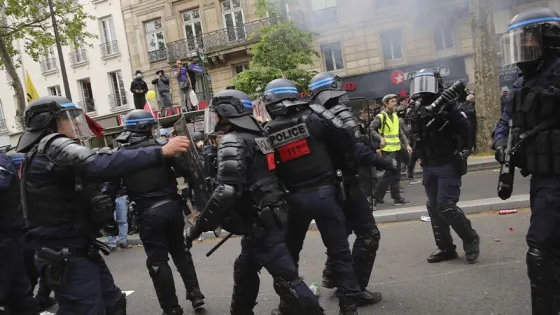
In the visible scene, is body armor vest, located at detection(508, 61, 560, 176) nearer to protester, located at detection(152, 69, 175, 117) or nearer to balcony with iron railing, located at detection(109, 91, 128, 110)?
protester, located at detection(152, 69, 175, 117)

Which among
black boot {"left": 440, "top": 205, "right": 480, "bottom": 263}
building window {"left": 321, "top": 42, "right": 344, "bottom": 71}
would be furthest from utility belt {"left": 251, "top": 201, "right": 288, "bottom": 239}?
building window {"left": 321, "top": 42, "right": 344, "bottom": 71}

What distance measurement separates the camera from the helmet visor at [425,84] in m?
4.18

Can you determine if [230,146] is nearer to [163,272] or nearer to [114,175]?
[114,175]

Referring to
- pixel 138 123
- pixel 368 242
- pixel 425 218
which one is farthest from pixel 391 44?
pixel 368 242

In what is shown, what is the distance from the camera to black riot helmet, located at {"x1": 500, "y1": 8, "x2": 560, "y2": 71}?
2.70 m

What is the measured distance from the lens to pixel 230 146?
2943 mm

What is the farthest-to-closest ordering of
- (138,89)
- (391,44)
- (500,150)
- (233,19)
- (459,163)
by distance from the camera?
(233,19) → (391,44) → (138,89) → (459,163) → (500,150)

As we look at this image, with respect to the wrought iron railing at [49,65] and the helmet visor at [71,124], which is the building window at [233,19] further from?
the helmet visor at [71,124]

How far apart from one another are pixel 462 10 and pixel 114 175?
18.3 meters

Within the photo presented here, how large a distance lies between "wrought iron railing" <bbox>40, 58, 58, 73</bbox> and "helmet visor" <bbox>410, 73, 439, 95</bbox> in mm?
25241

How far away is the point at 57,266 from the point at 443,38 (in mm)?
18871

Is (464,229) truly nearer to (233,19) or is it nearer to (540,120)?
(540,120)

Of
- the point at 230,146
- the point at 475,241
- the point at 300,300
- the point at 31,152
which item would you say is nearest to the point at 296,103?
the point at 230,146

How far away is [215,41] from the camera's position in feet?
70.7
